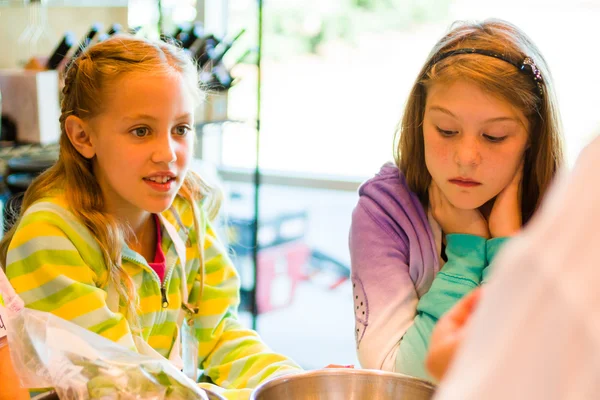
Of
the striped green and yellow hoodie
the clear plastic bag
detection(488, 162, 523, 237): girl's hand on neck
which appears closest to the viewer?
the clear plastic bag

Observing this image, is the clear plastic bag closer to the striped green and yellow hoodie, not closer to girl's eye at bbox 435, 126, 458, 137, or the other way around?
the striped green and yellow hoodie

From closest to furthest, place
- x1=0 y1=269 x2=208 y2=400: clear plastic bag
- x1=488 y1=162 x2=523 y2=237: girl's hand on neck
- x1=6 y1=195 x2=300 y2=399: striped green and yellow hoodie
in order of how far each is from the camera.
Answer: x1=0 y1=269 x2=208 y2=400: clear plastic bag < x1=6 y1=195 x2=300 y2=399: striped green and yellow hoodie < x1=488 y1=162 x2=523 y2=237: girl's hand on neck

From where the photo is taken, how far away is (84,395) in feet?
2.45

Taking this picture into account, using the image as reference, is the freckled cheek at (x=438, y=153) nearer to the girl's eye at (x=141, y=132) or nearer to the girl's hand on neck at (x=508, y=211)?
the girl's hand on neck at (x=508, y=211)

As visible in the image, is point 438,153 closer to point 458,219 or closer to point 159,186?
point 458,219

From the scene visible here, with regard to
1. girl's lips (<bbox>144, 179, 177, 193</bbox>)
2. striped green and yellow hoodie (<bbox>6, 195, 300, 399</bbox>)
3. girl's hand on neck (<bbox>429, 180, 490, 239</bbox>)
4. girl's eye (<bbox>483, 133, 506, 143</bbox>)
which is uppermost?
girl's eye (<bbox>483, 133, 506, 143</bbox>)

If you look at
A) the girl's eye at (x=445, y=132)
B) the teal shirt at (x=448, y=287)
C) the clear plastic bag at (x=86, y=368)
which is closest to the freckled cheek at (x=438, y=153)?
the girl's eye at (x=445, y=132)

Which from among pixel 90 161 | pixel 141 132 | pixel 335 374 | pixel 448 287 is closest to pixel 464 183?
pixel 448 287

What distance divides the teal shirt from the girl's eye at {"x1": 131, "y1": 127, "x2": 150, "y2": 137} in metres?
0.56

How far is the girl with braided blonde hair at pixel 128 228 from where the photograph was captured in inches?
42.6

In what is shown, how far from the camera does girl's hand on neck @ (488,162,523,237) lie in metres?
1.20

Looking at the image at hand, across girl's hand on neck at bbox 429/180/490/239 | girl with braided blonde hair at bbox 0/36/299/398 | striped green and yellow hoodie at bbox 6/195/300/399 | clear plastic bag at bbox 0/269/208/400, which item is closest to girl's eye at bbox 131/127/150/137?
girl with braided blonde hair at bbox 0/36/299/398

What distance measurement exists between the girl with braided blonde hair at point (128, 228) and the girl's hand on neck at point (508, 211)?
0.44 metres

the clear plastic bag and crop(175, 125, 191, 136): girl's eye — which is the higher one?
crop(175, 125, 191, 136): girl's eye
